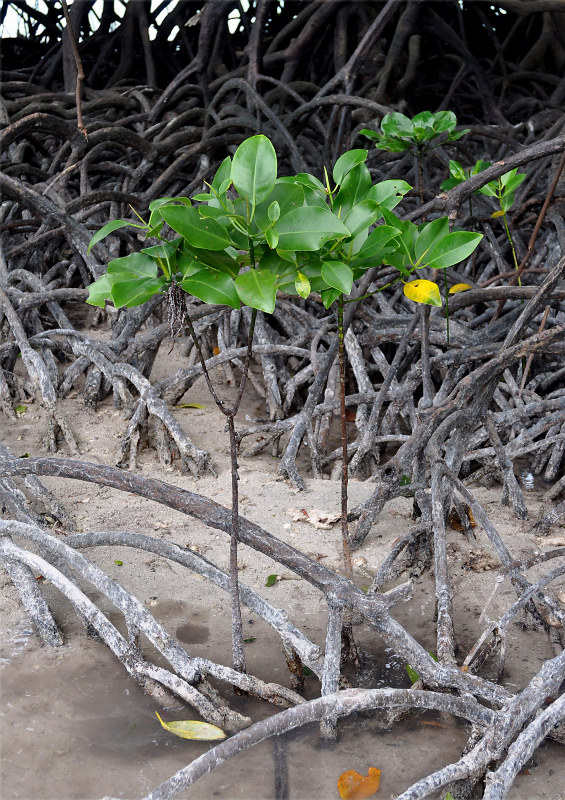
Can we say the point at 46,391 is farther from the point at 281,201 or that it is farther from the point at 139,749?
the point at 281,201

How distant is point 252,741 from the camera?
1.11 meters

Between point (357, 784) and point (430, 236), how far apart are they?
974 mm

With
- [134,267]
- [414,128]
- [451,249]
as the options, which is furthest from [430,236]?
[414,128]

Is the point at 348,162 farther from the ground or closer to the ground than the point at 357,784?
A: farther from the ground

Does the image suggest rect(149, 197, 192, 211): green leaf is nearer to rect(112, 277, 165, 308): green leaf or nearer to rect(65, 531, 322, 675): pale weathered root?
rect(112, 277, 165, 308): green leaf

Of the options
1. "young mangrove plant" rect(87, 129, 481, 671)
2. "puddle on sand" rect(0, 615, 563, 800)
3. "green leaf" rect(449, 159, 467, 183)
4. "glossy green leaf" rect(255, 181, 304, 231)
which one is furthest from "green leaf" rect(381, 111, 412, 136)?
"puddle on sand" rect(0, 615, 563, 800)

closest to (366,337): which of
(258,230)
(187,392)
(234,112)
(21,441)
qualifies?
(187,392)

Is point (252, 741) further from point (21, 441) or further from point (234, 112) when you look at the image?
point (234, 112)

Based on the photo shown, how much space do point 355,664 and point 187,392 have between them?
1.82m

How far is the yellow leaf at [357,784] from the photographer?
1268 millimetres

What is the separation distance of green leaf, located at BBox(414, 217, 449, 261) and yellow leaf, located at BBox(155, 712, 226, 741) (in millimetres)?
943

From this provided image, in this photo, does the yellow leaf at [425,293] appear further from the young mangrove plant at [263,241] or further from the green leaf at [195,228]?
the green leaf at [195,228]

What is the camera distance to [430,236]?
1382mm

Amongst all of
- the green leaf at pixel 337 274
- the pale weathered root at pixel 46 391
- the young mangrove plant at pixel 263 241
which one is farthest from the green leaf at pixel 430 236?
the pale weathered root at pixel 46 391
